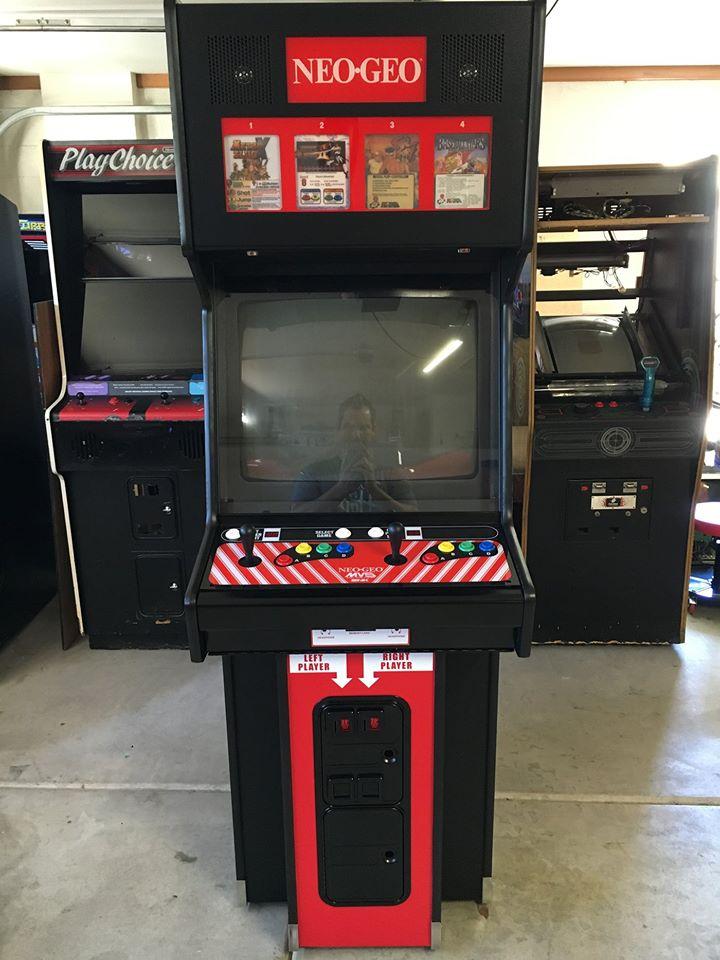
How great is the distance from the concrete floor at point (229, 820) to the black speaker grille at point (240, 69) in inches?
73.7

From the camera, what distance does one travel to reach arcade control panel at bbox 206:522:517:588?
1392 mm

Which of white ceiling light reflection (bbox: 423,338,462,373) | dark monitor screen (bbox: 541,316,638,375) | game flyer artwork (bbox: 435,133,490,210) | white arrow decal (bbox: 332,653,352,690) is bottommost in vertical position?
white arrow decal (bbox: 332,653,352,690)

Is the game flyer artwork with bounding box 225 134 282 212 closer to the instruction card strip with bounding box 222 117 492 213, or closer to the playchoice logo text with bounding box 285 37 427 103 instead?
the instruction card strip with bounding box 222 117 492 213

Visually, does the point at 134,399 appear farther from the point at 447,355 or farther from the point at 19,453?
the point at 447,355

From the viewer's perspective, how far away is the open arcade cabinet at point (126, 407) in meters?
2.85

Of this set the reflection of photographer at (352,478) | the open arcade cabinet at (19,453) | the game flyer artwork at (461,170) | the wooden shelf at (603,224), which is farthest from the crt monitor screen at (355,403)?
the open arcade cabinet at (19,453)

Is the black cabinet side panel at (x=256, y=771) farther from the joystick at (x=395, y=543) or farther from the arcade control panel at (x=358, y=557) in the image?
the joystick at (x=395, y=543)

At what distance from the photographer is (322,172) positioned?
139 cm

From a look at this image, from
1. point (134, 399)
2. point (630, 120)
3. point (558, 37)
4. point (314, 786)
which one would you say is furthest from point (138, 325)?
point (630, 120)

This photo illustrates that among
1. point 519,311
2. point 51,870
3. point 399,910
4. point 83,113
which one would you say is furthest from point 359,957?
point 83,113

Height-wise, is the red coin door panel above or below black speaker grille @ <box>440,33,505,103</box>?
below

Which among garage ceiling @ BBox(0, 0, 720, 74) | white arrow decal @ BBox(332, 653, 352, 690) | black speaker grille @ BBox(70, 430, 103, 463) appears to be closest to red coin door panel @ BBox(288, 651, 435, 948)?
white arrow decal @ BBox(332, 653, 352, 690)

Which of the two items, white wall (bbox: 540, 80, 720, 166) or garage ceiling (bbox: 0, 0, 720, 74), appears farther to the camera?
white wall (bbox: 540, 80, 720, 166)

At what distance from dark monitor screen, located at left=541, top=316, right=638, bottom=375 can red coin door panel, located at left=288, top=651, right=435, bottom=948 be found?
6.17ft
